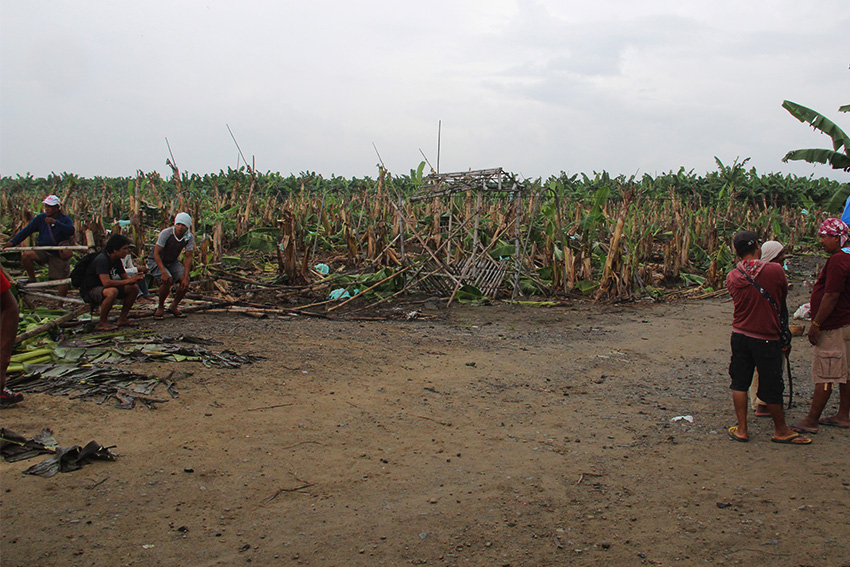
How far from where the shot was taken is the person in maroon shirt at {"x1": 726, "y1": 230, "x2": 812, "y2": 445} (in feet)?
13.9

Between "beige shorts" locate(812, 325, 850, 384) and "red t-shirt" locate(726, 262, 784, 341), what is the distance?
561 millimetres

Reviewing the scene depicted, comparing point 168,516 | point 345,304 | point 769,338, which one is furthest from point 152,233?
point 769,338

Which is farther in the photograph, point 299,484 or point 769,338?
point 769,338

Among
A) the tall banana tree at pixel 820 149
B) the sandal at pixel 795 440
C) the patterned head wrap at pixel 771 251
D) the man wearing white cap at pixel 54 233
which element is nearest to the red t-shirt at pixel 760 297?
the patterned head wrap at pixel 771 251

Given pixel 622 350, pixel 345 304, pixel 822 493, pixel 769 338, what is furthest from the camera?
pixel 345 304

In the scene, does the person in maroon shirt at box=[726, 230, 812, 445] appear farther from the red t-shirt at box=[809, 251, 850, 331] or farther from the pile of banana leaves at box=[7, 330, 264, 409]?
the pile of banana leaves at box=[7, 330, 264, 409]

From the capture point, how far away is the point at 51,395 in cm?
488

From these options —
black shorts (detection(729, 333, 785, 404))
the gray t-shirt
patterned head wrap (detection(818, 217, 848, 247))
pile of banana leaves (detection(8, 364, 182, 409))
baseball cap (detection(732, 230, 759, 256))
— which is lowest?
pile of banana leaves (detection(8, 364, 182, 409))

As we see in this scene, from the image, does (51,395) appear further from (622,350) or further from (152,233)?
(152,233)

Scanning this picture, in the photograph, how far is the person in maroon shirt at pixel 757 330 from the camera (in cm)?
425

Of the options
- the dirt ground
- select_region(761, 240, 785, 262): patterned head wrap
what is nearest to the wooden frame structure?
the dirt ground

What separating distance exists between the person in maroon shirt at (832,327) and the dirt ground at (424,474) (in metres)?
0.23

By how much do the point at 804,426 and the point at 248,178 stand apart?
25702mm

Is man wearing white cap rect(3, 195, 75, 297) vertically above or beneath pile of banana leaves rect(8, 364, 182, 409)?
above
